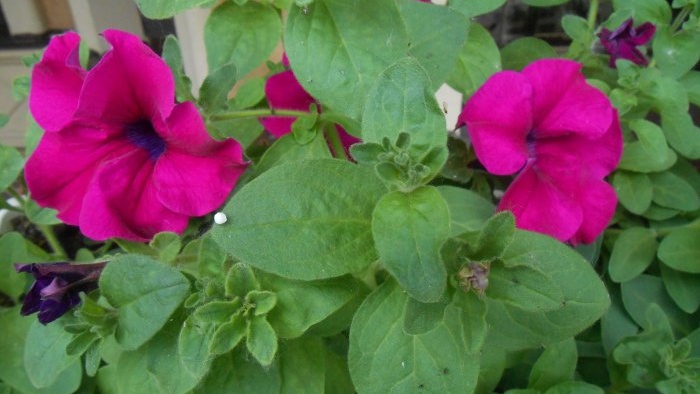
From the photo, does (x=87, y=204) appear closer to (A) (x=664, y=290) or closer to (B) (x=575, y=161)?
(B) (x=575, y=161)

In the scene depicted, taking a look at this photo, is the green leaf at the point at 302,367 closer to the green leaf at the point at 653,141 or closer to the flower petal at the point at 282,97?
the flower petal at the point at 282,97

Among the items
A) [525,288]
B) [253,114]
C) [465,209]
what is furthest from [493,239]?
[253,114]

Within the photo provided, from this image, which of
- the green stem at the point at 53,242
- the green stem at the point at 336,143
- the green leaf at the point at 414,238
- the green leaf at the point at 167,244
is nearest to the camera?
the green leaf at the point at 414,238

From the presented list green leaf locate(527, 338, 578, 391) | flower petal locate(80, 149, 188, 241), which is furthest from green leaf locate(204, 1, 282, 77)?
green leaf locate(527, 338, 578, 391)

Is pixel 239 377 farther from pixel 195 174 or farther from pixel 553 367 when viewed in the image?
pixel 553 367

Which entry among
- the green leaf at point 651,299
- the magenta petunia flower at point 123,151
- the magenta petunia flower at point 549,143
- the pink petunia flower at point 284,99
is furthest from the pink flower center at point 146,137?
the green leaf at point 651,299

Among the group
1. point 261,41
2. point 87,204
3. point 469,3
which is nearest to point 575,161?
point 469,3

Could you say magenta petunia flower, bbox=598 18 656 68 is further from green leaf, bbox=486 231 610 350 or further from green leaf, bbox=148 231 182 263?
green leaf, bbox=148 231 182 263
